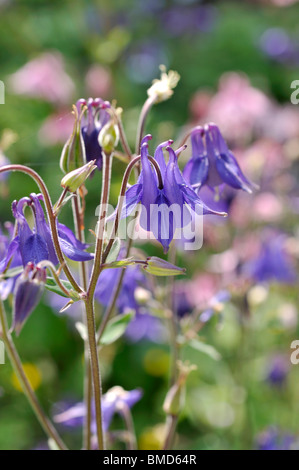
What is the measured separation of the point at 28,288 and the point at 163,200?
0.89ft

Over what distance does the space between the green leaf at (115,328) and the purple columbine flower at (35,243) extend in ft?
0.90

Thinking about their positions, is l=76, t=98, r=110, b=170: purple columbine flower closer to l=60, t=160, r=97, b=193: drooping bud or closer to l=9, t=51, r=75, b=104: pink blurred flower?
l=60, t=160, r=97, b=193: drooping bud

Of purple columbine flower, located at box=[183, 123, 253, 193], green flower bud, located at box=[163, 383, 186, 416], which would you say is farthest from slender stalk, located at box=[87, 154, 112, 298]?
green flower bud, located at box=[163, 383, 186, 416]

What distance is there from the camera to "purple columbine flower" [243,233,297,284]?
217 cm

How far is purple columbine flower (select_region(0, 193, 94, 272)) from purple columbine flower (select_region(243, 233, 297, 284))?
47.9 inches

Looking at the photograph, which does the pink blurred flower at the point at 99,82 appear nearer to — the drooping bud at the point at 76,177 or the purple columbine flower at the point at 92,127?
the purple columbine flower at the point at 92,127

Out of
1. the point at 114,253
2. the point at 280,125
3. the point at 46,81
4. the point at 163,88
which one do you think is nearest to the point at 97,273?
the point at 114,253


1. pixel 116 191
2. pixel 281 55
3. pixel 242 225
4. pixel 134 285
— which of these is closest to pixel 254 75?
pixel 281 55

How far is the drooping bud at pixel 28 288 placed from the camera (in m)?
0.94

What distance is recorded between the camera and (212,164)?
1.22m

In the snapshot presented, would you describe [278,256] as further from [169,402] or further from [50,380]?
[50,380]

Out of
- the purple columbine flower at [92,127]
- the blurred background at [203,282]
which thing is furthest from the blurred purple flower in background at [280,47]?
the purple columbine flower at [92,127]

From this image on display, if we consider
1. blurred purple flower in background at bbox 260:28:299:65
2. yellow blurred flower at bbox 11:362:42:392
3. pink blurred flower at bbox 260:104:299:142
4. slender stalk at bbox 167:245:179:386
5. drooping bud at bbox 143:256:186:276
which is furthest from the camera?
blurred purple flower in background at bbox 260:28:299:65

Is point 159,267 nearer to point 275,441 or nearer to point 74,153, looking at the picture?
point 74,153
